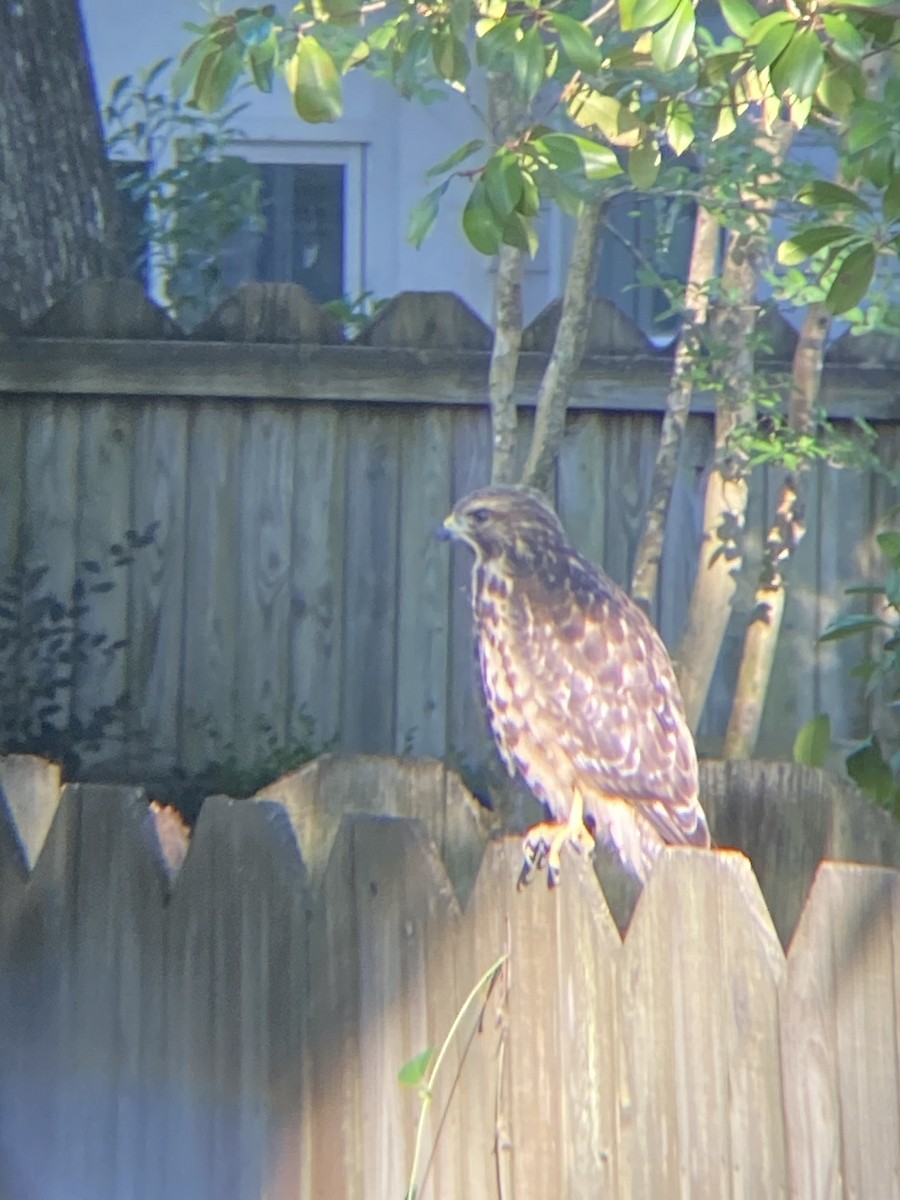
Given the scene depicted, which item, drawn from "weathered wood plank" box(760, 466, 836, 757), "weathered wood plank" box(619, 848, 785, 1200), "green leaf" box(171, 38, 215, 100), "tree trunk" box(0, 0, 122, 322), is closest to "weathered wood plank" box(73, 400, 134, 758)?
"tree trunk" box(0, 0, 122, 322)

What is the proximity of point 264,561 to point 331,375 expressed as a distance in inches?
24.1

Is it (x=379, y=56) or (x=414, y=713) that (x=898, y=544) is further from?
(x=414, y=713)

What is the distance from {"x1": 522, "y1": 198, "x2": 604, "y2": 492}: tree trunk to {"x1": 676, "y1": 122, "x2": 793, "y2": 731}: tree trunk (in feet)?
1.14

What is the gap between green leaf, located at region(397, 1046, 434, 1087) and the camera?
7.18 ft

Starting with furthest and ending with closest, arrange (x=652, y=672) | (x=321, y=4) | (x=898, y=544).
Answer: (x=652, y=672) < (x=898, y=544) < (x=321, y=4)

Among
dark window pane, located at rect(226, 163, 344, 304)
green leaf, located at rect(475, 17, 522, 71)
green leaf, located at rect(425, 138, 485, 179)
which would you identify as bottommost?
green leaf, located at rect(425, 138, 485, 179)

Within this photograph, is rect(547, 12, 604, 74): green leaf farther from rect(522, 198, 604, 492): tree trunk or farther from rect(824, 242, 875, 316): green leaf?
rect(522, 198, 604, 492): tree trunk

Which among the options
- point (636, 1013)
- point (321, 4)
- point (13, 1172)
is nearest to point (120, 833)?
point (13, 1172)

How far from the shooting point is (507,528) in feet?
12.9

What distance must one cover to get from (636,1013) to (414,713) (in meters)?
3.63

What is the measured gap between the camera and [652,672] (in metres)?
3.57

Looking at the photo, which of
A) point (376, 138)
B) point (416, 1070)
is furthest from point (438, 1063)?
point (376, 138)

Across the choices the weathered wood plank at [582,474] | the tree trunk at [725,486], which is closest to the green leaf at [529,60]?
the tree trunk at [725,486]

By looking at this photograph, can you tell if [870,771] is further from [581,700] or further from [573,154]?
[573,154]
